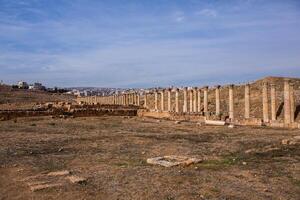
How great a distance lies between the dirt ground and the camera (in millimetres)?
8336

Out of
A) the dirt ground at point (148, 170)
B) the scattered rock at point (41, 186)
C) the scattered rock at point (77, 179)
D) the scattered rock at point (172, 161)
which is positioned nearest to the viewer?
the dirt ground at point (148, 170)

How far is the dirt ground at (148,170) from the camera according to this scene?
8336mm

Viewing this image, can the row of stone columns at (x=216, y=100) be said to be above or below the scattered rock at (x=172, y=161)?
above

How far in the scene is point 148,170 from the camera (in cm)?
1051

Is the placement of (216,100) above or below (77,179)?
above

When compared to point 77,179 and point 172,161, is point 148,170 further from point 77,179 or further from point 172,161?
point 77,179

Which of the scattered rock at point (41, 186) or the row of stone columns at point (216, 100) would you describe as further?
the row of stone columns at point (216, 100)

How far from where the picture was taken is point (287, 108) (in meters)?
25.9

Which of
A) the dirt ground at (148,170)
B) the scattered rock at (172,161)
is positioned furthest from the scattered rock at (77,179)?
the scattered rock at (172,161)

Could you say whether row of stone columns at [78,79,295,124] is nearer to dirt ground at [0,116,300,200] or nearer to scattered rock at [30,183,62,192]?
dirt ground at [0,116,300,200]

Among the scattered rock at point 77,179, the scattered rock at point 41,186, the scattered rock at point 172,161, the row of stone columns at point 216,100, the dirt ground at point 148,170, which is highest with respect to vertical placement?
the row of stone columns at point 216,100

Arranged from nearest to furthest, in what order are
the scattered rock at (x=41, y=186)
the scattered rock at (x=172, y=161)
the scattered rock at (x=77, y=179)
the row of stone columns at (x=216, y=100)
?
the scattered rock at (x=41, y=186)
the scattered rock at (x=77, y=179)
the scattered rock at (x=172, y=161)
the row of stone columns at (x=216, y=100)

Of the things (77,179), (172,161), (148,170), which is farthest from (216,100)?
(77,179)

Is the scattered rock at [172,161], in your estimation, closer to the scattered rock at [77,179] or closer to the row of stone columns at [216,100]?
the scattered rock at [77,179]
